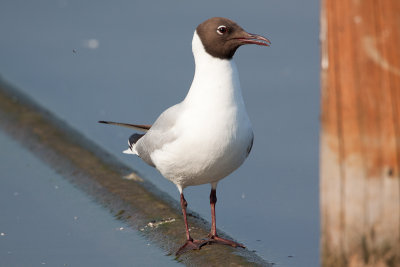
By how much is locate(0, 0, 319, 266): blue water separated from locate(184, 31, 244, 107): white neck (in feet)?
3.02

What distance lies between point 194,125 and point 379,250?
153 centimetres

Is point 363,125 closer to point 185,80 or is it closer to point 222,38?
point 222,38

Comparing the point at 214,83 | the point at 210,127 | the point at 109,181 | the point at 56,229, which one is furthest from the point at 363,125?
the point at 109,181

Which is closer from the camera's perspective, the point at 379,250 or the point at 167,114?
the point at 379,250

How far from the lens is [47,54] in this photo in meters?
9.01

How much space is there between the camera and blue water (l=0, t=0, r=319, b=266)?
5.12 metres

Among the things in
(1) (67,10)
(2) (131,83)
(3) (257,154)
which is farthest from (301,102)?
(1) (67,10)

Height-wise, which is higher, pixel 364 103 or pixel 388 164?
pixel 364 103

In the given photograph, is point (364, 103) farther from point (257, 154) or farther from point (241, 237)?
point (257, 154)

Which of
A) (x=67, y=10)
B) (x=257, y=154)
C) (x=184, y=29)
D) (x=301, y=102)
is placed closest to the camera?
(x=257, y=154)

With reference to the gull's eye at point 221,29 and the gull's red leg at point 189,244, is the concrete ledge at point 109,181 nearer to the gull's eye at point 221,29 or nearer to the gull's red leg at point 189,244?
the gull's red leg at point 189,244

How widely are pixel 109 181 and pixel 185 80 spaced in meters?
2.03

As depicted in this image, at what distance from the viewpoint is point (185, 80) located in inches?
297

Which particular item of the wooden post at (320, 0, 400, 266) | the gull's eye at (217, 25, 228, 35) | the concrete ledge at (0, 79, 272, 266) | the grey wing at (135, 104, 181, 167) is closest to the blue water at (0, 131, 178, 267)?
the concrete ledge at (0, 79, 272, 266)
